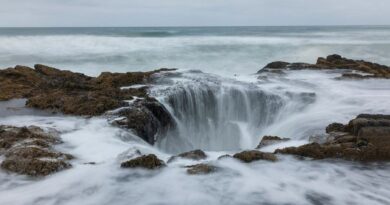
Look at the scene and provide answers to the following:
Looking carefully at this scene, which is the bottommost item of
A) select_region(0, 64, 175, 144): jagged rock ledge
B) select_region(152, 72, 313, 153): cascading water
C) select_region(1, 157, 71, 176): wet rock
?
select_region(152, 72, 313, 153): cascading water

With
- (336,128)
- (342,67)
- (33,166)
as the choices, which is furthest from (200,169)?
(342,67)

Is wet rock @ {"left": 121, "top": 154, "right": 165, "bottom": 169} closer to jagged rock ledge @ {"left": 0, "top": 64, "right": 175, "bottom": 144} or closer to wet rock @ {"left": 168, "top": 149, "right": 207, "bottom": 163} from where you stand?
wet rock @ {"left": 168, "top": 149, "right": 207, "bottom": 163}

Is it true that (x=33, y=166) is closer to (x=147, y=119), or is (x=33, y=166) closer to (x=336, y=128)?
(x=147, y=119)

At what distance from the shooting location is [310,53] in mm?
35031

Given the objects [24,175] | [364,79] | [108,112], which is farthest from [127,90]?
[364,79]

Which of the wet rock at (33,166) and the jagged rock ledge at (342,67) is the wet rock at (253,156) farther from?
the jagged rock ledge at (342,67)

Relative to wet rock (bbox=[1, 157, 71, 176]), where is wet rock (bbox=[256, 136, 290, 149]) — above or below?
below

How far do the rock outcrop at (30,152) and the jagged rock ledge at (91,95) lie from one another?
155 centimetres

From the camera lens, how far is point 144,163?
19.9 feet

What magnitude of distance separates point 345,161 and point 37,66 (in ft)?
29.4

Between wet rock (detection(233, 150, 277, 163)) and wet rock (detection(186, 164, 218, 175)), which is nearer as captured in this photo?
wet rock (detection(186, 164, 218, 175))

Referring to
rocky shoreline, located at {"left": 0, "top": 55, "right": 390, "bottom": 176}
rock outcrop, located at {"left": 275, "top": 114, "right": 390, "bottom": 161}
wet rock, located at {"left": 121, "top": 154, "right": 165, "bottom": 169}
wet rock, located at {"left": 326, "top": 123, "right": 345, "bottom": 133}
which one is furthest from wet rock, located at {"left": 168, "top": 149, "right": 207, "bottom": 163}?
wet rock, located at {"left": 326, "top": 123, "right": 345, "bottom": 133}

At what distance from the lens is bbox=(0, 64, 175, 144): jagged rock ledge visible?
848cm

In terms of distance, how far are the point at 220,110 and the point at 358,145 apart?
15.3ft
